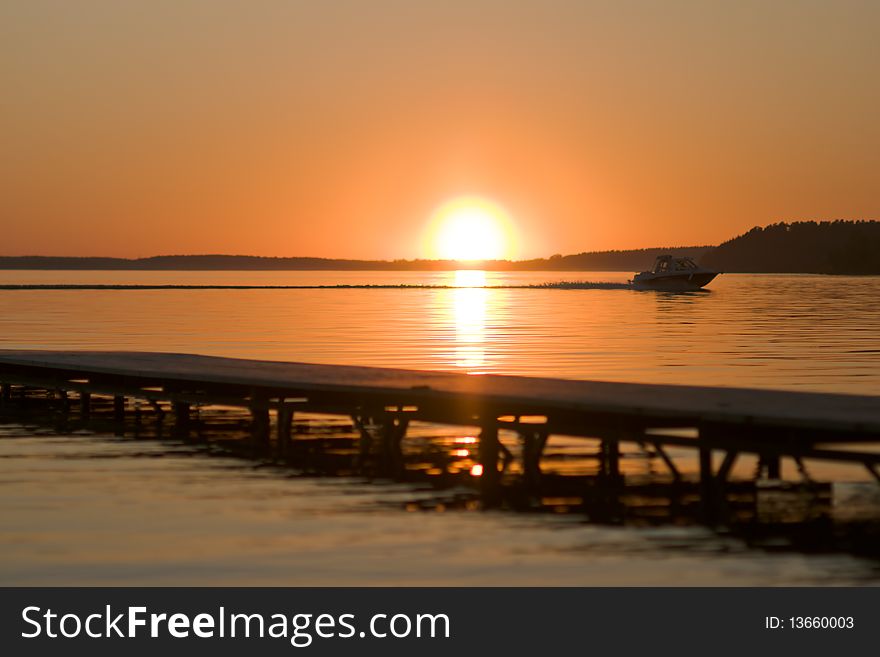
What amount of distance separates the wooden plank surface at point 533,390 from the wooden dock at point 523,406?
20mm

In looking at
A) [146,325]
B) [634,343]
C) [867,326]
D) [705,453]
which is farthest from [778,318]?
[705,453]

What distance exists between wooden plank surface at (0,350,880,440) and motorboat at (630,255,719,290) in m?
106

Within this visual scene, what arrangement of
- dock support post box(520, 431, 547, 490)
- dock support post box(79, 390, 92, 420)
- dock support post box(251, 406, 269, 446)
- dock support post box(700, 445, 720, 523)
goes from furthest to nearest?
dock support post box(79, 390, 92, 420)
dock support post box(251, 406, 269, 446)
dock support post box(520, 431, 547, 490)
dock support post box(700, 445, 720, 523)

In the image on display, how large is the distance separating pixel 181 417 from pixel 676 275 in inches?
4298

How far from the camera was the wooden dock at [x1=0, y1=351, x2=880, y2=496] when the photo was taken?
1650cm

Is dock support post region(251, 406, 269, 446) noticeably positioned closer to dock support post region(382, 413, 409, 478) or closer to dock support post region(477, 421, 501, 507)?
dock support post region(382, 413, 409, 478)

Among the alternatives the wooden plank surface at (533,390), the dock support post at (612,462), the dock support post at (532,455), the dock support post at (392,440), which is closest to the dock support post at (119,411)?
the wooden plank surface at (533,390)

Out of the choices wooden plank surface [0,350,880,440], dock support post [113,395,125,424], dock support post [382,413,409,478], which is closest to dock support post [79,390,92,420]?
dock support post [113,395,125,424]

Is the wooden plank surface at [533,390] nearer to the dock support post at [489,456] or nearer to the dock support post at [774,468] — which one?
the dock support post at [489,456]

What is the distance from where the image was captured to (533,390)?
20.0 m

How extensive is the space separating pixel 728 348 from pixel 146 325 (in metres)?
29.5

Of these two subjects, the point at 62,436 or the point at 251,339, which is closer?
the point at 62,436
